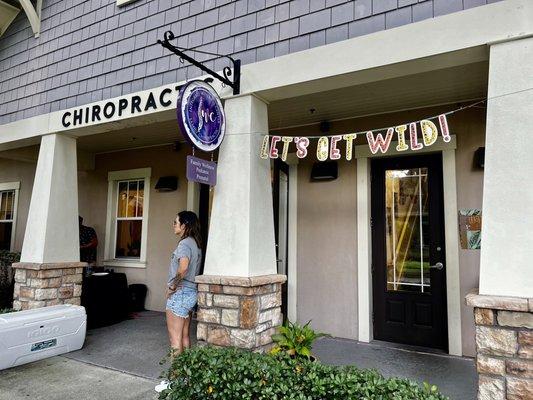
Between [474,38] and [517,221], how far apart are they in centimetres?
136

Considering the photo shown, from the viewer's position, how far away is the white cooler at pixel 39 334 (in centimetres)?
366

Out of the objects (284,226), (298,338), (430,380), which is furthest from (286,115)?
(430,380)

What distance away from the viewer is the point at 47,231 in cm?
493

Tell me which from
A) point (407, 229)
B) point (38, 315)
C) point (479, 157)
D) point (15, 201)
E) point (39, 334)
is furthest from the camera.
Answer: point (15, 201)

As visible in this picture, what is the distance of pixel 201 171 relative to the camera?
136 inches

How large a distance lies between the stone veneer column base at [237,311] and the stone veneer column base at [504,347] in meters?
1.70

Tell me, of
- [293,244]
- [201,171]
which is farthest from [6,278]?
[201,171]

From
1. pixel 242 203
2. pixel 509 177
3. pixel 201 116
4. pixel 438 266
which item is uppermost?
pixel 201 116

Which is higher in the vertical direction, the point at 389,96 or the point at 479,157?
the point at 389,96

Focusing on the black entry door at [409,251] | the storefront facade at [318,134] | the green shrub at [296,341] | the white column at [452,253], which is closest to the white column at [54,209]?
the storefront facade at [318,134]

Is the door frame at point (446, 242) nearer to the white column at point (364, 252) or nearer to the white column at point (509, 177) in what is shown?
the white column at point (364, 252)

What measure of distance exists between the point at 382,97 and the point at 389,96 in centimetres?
7

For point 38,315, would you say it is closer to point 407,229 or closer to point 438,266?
point 407,229

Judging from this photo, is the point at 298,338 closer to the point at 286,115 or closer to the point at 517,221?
the point at 517,221
